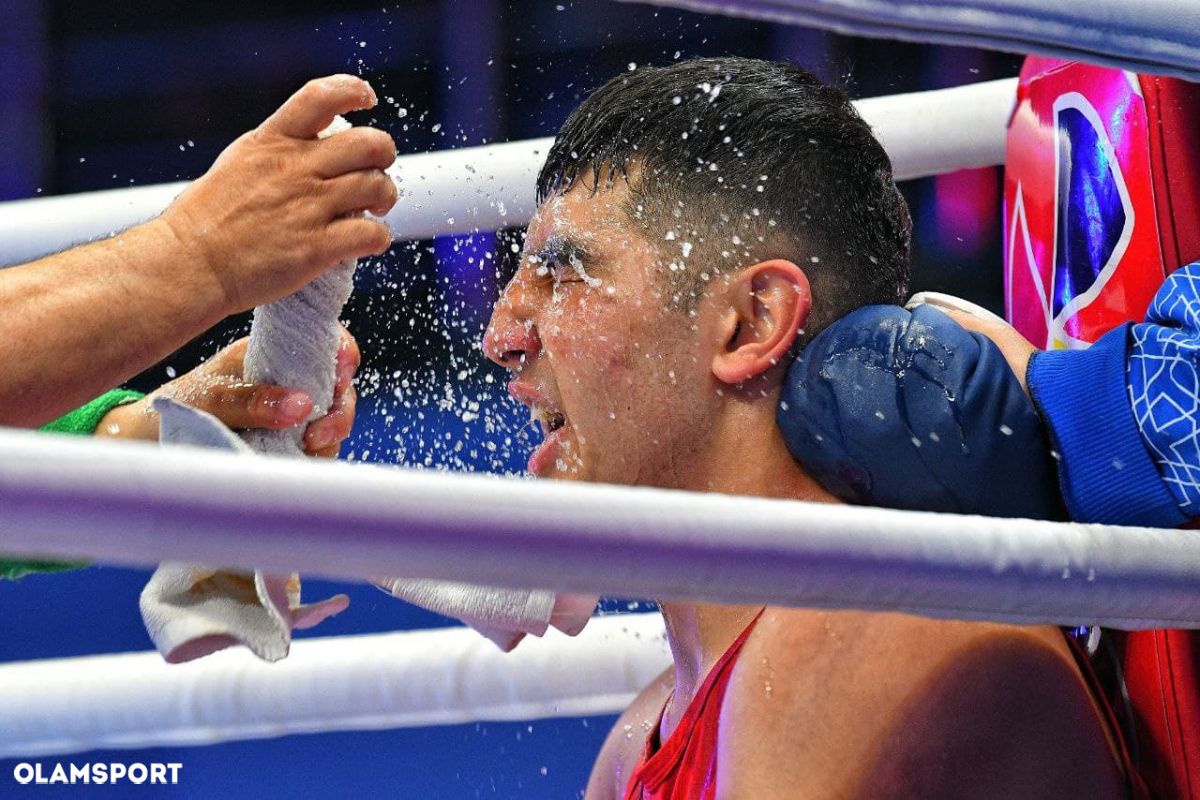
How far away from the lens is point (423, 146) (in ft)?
5.37

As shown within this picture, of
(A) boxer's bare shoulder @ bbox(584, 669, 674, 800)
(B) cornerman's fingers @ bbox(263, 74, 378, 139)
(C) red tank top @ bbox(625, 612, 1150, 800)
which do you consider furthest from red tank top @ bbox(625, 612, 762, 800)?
(B) cornerman's fingers @ bbox(263, 74, 378, 139)

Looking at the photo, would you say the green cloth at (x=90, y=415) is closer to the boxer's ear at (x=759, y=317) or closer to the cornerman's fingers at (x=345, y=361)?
the cornerman's fingers at (x=345, y=361)

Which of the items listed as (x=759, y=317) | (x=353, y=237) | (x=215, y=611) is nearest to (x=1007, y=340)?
(x=759, y=317)

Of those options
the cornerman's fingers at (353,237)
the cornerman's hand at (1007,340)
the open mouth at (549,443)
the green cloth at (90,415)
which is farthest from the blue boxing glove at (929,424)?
the green cloth at (90,415)

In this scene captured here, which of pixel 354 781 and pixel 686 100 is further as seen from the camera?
pixel 354 781

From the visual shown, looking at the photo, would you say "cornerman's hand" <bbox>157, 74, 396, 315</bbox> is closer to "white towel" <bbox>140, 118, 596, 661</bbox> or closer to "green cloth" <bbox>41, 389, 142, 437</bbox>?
"white towel" <bbox>140, 118, 596, 661</bbox>

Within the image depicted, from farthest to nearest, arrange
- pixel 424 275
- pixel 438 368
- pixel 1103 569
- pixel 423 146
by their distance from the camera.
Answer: pixel 438 368 < pixel 423 146 < pixel 424 275 < pixel 1103 569

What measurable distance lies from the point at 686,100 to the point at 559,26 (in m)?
0.65

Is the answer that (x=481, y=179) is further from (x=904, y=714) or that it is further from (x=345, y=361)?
(x=904, y=714)

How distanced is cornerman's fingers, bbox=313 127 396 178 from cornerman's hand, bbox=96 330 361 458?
170mm

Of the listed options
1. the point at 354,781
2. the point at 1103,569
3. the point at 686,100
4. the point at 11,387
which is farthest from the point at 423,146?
the point at 1103,569

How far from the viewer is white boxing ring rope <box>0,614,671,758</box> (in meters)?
1.40

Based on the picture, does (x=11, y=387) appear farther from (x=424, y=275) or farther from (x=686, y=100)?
(x=424, y=275)

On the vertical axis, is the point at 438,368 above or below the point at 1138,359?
below
